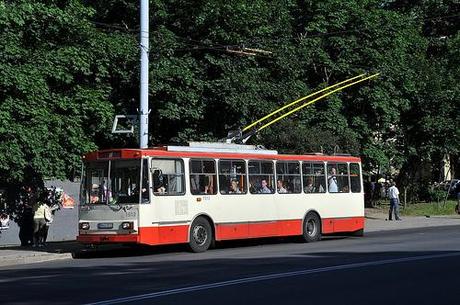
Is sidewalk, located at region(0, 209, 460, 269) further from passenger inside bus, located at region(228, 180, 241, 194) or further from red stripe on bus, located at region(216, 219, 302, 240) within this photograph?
passenger inside bus, located at region(228, 180, 241, 194)

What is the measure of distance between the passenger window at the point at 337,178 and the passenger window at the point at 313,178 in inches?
12.0

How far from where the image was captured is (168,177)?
1856cm

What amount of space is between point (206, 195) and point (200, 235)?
1.12 m

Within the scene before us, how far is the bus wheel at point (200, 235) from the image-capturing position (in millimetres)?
19016

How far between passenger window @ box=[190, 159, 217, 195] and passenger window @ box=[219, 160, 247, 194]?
0.89ft

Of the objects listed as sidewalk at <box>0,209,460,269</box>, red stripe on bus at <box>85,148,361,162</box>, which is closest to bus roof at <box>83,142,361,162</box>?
red stripe on bus at <box>85,148,361,162</box>

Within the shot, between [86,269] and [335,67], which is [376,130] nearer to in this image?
[335,67]

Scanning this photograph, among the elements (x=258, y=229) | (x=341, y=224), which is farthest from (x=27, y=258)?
(x=341, y=224)

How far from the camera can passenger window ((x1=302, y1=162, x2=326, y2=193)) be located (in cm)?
2255

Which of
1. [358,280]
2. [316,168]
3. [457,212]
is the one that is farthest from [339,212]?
[457,212]

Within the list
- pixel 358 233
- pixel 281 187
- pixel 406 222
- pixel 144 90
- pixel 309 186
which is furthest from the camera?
pixel 406 222

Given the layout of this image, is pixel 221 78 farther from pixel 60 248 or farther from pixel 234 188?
pixel 60 248

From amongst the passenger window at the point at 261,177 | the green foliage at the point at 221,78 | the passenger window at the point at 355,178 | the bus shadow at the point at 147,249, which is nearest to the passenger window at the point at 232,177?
the passenger window at the point at 261,177

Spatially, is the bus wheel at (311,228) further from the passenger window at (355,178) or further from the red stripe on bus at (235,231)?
the passenger window at (355,178)
